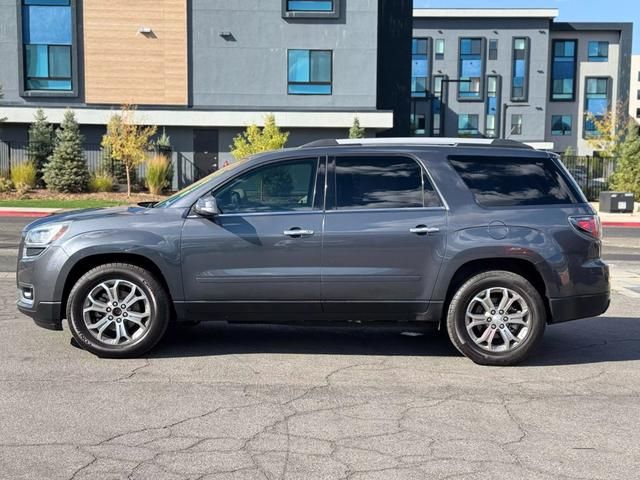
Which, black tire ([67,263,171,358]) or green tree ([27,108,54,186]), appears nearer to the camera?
black tire ([67,263,171,358])

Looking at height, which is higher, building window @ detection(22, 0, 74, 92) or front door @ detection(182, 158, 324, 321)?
building window @ detection(22, 0, 74, 92)

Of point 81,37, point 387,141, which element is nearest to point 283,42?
point 81,37

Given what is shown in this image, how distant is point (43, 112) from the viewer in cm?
3294

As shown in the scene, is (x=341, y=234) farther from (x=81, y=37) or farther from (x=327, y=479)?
(x=81, y=37)

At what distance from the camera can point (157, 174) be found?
30422mm

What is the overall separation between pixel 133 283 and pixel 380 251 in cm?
211

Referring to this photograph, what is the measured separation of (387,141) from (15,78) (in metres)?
32.4

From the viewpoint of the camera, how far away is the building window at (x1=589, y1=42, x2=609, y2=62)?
231ft

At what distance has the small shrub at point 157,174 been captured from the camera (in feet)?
99.5

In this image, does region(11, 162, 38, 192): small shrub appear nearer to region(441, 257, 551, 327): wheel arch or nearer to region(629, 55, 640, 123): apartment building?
region(441, 257, 551, 327): wheel arch

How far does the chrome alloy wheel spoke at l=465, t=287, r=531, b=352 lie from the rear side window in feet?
2.63

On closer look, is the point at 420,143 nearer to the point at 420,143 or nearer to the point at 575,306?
the point at 420,143

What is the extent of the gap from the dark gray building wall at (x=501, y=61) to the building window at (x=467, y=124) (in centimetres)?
39

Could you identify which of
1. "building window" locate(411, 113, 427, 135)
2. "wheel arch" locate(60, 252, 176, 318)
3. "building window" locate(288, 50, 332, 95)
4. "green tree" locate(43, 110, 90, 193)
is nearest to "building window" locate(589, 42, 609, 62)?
"building window" locate(411, 113, 427, 135)
